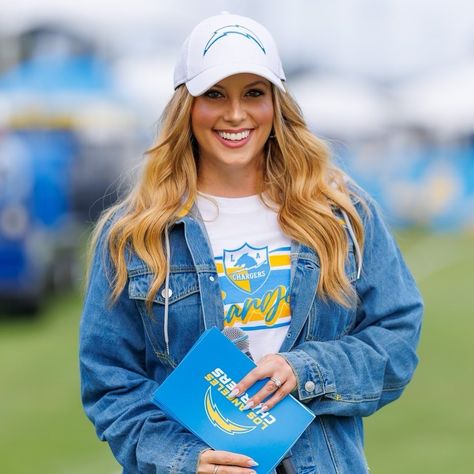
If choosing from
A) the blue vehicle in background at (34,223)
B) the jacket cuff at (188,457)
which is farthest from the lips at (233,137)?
the blue vehicle in background at (34,223)

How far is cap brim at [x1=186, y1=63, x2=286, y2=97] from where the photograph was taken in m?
2.39

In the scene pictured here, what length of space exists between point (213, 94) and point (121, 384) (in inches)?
28.2

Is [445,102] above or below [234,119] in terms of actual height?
above

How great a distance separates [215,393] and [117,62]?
21.2 meters

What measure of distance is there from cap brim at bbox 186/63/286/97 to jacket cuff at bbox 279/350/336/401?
630 mm

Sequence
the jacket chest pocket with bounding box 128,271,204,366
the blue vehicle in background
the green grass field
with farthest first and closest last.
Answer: the blue vehicle in background, the green grass field, the jacket chest pocket with bounding box 128,271,204,366

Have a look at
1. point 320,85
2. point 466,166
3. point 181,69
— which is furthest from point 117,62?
point 181,69

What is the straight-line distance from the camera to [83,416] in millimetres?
6574

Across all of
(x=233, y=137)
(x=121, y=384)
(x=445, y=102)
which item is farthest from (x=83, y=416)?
(x=445, y=102)

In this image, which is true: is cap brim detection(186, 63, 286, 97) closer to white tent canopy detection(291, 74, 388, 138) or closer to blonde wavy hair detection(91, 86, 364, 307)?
blonde wavy hair detection(91, 86, 364, 307)

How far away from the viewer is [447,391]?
7207 millimetres

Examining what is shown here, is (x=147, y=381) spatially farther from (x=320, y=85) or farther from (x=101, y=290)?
(x=320, y=85)

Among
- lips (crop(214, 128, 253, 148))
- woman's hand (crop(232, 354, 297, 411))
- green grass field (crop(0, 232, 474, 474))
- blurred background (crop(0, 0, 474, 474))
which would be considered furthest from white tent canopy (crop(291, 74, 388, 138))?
woman's hand (crop(232, 354, 297, 411))

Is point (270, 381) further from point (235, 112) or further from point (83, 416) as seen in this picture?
point (83, 416)
